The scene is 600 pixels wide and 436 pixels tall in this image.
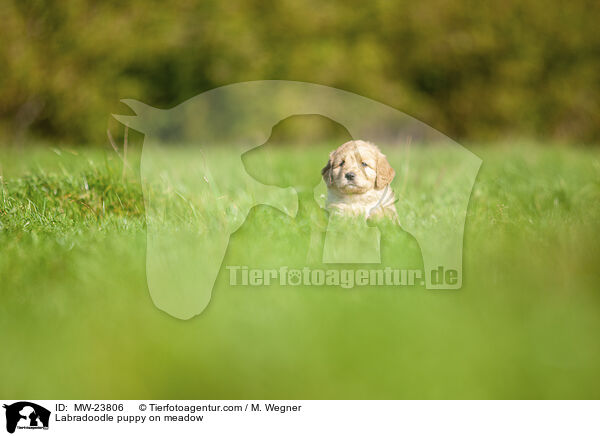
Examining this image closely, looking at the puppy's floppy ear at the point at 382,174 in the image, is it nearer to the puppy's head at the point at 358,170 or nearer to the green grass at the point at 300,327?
the puppy's head at the point at 358,170

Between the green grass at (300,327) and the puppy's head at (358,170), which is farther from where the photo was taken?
the puppy's head at (358,170)

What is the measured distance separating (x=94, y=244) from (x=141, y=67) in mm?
10377

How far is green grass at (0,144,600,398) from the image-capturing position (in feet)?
6.45

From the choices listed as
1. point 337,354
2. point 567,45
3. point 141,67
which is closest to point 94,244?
point 337,354

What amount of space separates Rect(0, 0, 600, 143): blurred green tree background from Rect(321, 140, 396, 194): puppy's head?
8.97 metres

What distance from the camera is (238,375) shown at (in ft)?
6.47

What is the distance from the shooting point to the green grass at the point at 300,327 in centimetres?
197

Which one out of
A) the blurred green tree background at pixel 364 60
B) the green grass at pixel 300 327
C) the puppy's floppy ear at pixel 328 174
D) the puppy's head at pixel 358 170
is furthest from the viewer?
the blurred green tree background at pixel 364 60

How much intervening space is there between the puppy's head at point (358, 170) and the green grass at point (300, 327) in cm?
45
